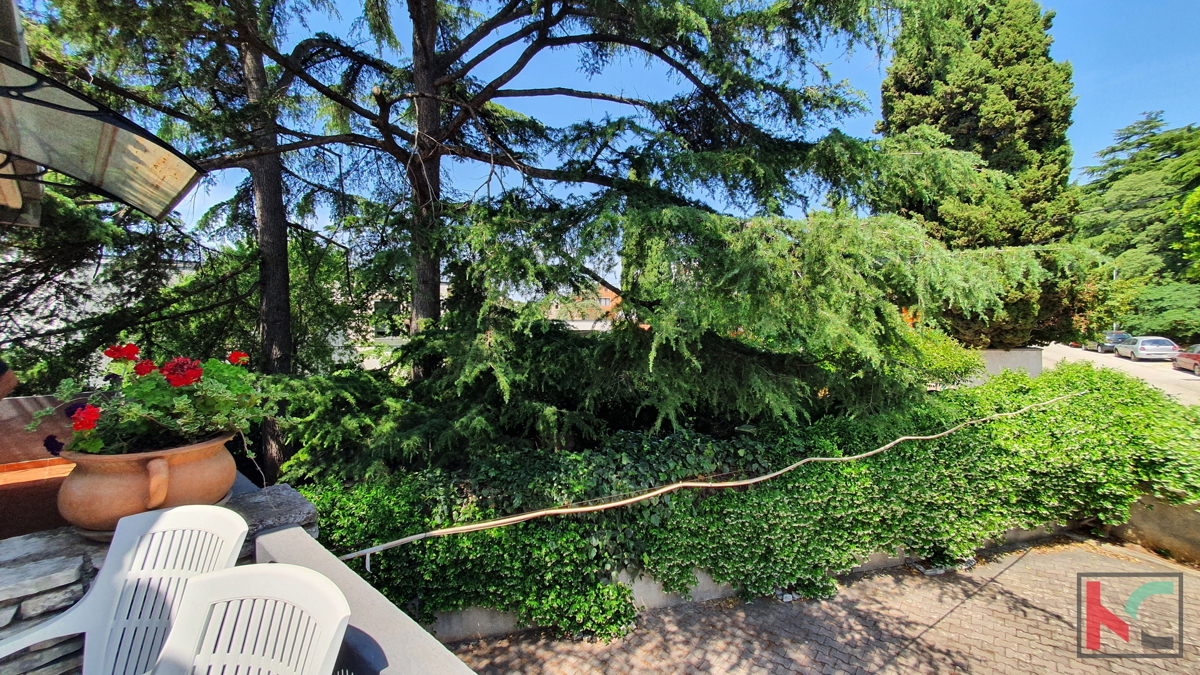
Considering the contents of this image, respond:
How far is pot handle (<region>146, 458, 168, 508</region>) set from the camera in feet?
5.56

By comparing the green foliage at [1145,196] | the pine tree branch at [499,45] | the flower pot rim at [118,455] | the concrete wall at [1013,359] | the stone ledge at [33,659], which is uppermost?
the green foliage at [1145,196]

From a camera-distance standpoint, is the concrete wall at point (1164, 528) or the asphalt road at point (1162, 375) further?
the asphalt road at point (1162, 375)

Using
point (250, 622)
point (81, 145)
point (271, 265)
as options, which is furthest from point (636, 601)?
point (271, 265)

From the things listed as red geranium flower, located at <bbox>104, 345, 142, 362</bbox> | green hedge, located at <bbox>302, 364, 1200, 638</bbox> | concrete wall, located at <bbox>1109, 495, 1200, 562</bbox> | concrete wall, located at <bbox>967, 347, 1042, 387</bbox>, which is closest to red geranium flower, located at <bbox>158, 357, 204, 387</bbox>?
red geranium flower, located at <bbox>104, 345, 142, 362</bbox>

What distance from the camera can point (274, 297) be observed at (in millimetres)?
5184

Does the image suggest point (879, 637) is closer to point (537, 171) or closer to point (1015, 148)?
point (537, 171)

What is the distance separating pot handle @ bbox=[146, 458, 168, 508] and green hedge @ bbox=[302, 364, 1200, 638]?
63.8 inches

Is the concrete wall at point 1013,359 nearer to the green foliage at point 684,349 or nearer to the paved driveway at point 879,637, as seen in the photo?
the paved driveway at point 879,637

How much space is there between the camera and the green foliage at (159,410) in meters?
1.78

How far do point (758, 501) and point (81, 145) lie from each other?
4883 mm

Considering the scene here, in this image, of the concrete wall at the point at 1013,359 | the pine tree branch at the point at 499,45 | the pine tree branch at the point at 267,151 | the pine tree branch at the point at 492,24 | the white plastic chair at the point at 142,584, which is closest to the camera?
the white plastic chair at the point at 142,584

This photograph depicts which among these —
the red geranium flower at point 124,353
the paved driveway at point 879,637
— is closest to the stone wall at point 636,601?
the paved driveway at point 879,637

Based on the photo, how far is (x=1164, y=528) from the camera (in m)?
4.65

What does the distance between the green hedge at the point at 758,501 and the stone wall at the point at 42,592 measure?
1.67m
